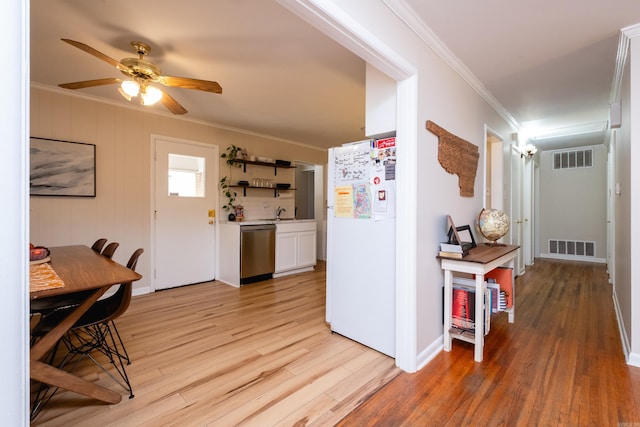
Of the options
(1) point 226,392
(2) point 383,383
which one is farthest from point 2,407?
(2) point 383,383

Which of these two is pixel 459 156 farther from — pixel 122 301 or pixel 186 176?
pixel 186 176

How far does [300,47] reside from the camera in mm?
2312

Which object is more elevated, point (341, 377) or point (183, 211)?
point (183, 211)

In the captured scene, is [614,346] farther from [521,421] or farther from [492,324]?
[521,421]

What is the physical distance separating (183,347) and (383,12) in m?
2.78

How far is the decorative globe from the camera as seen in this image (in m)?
2.72

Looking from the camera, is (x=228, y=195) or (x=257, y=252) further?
(x=228, y=195)

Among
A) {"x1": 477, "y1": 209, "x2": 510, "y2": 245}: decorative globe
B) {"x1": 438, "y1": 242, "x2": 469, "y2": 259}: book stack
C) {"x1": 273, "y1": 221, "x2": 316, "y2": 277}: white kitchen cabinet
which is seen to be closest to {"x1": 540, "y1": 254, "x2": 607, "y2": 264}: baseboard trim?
{"x1": 477, "y1": 209, "x2": 510, "y2": 245}: decorative globe

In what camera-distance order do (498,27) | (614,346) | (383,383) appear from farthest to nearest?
(614,346), (498,27), (383,383)

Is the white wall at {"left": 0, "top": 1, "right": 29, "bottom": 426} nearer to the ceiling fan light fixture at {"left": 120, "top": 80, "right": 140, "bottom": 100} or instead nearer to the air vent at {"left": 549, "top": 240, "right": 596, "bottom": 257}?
the ceiling fan light fixture at {"left": 120, "top": 80, "right": 140, "bottom": 100}

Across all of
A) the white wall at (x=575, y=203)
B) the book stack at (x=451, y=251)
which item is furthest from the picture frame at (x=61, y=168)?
the white wall at (x=575, y=203)

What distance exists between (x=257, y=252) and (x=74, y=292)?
2.73 m

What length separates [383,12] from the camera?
1.75 metres

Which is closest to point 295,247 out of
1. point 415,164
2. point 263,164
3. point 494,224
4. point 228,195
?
point 228,195
